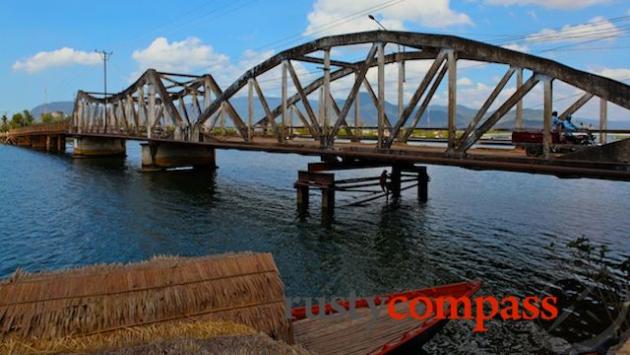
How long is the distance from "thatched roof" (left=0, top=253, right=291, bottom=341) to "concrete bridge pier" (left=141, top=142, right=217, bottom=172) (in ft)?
156

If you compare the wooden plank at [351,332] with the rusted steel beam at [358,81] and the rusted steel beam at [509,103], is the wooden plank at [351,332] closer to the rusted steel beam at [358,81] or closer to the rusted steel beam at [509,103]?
the rusted steel beam at [509,103]

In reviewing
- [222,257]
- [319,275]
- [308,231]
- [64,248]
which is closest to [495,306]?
[319,275]

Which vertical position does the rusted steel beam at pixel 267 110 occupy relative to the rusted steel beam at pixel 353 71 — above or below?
below

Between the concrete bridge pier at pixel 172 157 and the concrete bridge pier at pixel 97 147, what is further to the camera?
the concrete bridge pier at pixel 97 147

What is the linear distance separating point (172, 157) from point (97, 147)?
30.6 meters

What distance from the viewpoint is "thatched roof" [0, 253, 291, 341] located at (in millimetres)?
5840

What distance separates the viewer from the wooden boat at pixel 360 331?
880 centimetres

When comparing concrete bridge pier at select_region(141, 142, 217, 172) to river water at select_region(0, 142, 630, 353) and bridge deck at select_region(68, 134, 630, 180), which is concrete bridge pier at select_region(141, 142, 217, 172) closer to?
river water at select_region(0, 142, 630, 353)

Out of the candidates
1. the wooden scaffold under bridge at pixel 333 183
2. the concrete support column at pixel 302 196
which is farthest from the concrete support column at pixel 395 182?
the concrete support column at pixel 302 196

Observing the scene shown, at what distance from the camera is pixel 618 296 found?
576 inches

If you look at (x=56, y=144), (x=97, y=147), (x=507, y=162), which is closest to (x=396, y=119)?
(x=507, y=162)

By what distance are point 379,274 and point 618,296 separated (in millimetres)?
7343

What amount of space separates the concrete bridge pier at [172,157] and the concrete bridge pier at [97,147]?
84.7 ft

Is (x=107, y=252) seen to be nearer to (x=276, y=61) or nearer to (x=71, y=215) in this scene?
(x=71, y=215)
